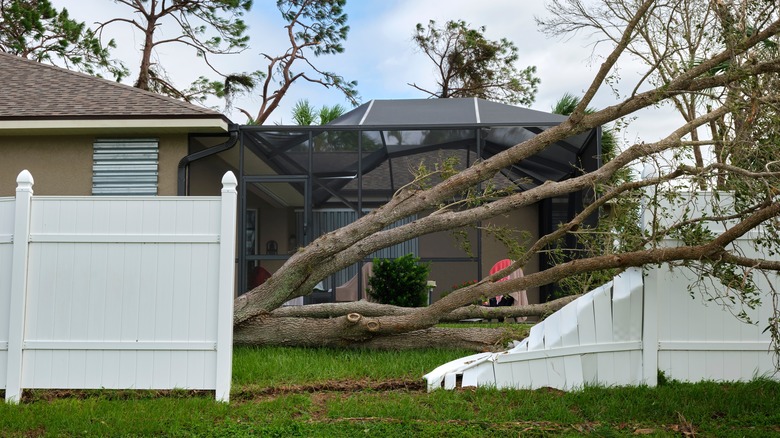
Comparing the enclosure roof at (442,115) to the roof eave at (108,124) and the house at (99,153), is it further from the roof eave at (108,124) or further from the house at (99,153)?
the house at (99,153)

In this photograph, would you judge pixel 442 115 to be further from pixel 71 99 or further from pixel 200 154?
pixel 71 99

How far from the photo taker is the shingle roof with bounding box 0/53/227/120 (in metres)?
11.6

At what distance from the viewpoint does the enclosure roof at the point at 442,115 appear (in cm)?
1298

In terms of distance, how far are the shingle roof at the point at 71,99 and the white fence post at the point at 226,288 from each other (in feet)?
19.4

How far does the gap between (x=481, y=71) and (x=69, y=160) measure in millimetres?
15014

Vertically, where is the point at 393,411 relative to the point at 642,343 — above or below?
below

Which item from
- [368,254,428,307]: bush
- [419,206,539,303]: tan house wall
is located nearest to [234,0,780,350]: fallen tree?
[368,254,428,307]: bush

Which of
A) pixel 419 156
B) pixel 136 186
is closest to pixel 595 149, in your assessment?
pixel 419 156

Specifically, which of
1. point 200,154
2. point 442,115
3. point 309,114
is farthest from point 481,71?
point 200,154

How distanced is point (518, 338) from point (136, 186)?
23.3 feet

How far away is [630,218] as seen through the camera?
23.3 feet

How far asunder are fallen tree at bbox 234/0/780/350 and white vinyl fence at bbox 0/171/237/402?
2.13 m

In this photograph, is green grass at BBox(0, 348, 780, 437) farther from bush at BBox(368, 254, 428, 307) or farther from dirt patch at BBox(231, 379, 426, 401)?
bush at BBox(368, 254, 428, 307)

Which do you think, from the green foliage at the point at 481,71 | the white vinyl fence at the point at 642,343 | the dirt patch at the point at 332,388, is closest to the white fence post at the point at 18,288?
the dirt patch at the point at 332,388
